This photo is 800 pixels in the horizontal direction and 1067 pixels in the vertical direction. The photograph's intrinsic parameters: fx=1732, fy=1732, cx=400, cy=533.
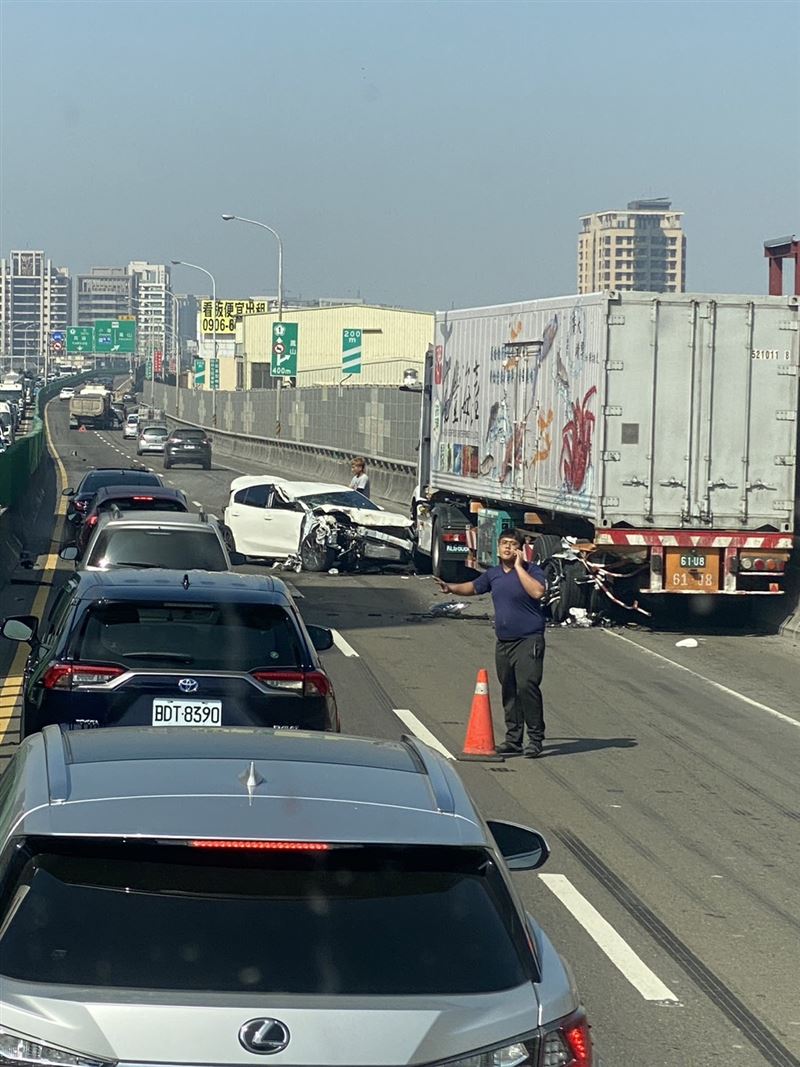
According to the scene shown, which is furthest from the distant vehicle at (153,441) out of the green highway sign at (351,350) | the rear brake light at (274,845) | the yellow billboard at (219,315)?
the rear brake light at (274,845)

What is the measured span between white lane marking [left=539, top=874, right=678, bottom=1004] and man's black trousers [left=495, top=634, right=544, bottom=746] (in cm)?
370

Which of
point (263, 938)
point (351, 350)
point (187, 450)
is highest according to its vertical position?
point (351, 350)

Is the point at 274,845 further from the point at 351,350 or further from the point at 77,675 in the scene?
the point at 351,350

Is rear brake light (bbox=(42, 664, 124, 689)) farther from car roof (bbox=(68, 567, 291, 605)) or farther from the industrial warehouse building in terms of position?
the industrial warehouse building

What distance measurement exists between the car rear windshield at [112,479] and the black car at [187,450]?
36378mm

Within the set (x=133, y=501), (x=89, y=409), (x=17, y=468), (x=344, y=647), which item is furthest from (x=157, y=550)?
(x=89, y=409)

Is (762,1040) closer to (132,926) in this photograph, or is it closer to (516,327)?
(132,926)

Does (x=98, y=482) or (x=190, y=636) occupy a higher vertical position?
(x=190, y=636)

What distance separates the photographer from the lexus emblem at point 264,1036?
3.27 meters

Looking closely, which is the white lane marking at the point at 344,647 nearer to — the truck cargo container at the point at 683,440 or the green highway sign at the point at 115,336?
the truck cargo container at the point at 683,440

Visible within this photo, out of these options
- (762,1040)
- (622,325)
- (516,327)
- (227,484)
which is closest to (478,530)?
(516,327)

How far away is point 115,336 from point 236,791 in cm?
15226

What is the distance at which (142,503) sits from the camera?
67.6ft

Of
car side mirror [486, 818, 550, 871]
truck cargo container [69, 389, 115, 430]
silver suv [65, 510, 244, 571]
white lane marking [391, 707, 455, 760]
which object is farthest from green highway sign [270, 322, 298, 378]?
car side mirror [486, 818, 550, 871]
